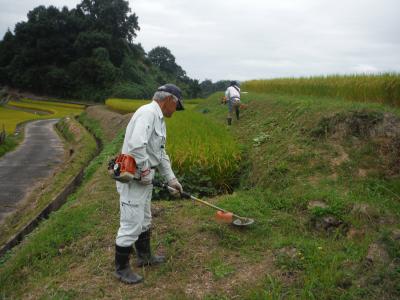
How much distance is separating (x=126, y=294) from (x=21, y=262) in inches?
77.4

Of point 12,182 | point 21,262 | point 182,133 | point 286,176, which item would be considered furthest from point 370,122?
point 12,182

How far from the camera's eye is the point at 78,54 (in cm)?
4522

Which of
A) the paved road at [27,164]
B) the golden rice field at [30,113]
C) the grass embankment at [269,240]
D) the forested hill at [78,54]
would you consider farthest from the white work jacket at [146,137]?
the forested hill at [78,54]

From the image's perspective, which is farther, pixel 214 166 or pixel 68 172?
pixel 68 172

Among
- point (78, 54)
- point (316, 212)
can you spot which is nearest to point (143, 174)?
point (316, 212)

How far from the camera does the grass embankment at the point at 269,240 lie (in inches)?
145

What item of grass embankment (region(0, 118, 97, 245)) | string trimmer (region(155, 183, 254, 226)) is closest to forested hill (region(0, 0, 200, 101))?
grass embankment (region(0, 118, 97, 245))

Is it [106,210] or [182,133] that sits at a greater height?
[182,133]

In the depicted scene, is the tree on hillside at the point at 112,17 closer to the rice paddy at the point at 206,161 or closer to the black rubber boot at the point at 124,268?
the rice paddy at the point at 206,161

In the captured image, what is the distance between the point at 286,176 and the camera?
21.2ft

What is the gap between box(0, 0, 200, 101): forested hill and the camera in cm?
4294

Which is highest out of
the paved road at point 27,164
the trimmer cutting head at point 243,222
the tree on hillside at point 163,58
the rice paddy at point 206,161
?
the tree on hillside at point 163,58

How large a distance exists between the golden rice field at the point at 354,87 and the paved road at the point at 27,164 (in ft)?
27.0

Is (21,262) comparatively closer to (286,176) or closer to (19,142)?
(286,176)
